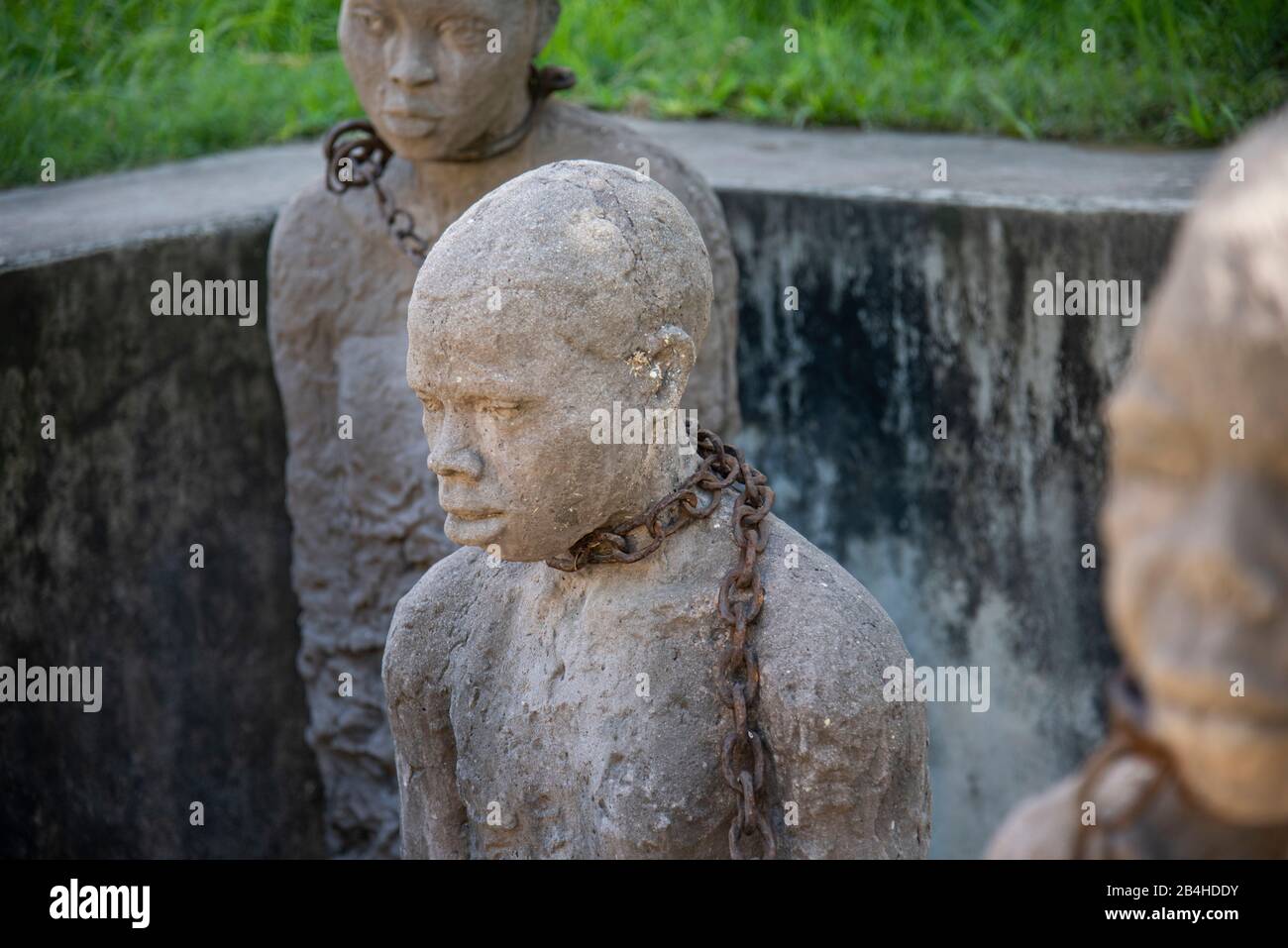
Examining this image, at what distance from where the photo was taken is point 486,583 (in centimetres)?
247

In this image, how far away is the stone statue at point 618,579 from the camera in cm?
213

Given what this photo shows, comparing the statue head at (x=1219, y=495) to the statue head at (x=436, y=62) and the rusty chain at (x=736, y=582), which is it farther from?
the statue head at (x=436, y=62)

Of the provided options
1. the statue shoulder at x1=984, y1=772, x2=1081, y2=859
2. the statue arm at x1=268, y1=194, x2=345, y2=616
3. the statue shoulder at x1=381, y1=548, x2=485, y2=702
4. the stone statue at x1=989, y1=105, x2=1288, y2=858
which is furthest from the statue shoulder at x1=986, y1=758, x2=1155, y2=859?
the statue arm at x1=268, y1=194, x2=345, y2=616

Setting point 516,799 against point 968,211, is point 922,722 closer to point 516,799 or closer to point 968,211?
point 516,799

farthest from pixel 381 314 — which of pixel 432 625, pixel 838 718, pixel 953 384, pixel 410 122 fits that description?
pixel 838 718

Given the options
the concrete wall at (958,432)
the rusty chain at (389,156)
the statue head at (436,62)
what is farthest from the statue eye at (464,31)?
the concrete wall at (958,432)

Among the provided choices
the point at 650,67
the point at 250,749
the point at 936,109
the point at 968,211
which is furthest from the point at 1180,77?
the point at 250,749

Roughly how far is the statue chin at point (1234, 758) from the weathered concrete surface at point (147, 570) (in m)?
3.00

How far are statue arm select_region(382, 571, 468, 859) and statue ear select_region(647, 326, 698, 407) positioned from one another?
480 mm

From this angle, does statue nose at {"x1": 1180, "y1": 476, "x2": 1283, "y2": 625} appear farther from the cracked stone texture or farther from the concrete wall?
the concrete wall

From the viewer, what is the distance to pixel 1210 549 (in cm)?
122

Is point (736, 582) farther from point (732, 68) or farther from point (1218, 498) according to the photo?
point (732, 68)

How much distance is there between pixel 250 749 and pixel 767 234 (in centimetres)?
179

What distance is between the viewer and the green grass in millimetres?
5281
